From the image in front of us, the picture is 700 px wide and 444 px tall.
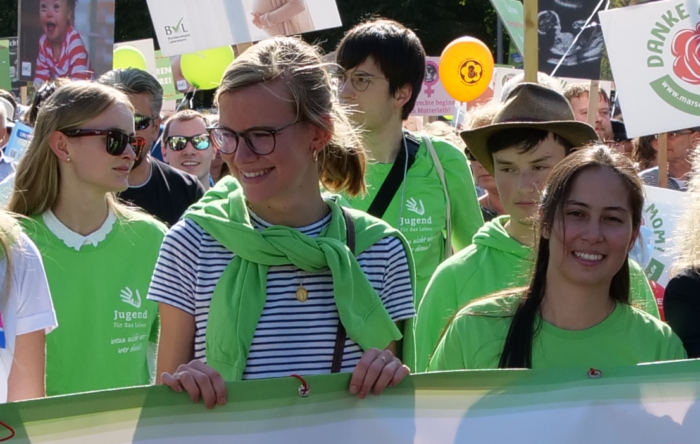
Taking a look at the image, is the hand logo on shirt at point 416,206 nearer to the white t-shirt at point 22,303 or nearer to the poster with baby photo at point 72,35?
the white t-shirt at point 22,303

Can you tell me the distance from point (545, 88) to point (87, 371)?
5.71ft

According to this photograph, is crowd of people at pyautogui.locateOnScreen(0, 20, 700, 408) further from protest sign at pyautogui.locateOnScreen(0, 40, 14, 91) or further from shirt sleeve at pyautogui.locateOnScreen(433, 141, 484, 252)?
protest sign at pyautogui.locateOnScreen(0, 40, 14, 91)

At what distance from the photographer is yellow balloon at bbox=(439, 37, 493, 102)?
39.9ft

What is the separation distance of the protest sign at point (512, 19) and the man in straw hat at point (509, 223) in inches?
273

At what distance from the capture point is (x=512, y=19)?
10.8 metres

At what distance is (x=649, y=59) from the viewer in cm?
667

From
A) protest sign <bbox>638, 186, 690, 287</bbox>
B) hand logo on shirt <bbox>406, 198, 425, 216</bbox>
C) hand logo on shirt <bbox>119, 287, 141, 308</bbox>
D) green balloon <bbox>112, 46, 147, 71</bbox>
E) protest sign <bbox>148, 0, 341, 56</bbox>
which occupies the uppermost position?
green balloon <bbox>112, 46, 147, 71</bbox>

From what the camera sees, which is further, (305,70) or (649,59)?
(649,59)

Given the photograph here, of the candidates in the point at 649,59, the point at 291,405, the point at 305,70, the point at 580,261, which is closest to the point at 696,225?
the point at 580,261

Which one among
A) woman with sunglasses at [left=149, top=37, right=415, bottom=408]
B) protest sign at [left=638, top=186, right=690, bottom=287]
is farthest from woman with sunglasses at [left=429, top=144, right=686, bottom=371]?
protest sign at [left=638, top=186, right=690, bottom=287]

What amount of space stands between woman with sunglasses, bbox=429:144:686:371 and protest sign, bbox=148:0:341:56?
13.0 ft

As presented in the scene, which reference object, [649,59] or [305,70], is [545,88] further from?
[649,59]

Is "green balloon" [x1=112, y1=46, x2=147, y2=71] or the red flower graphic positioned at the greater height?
"green balloon" [x1=112, y1=46, x2=147, y2=71]

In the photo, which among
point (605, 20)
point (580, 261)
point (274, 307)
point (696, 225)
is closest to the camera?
point (274, 307)
